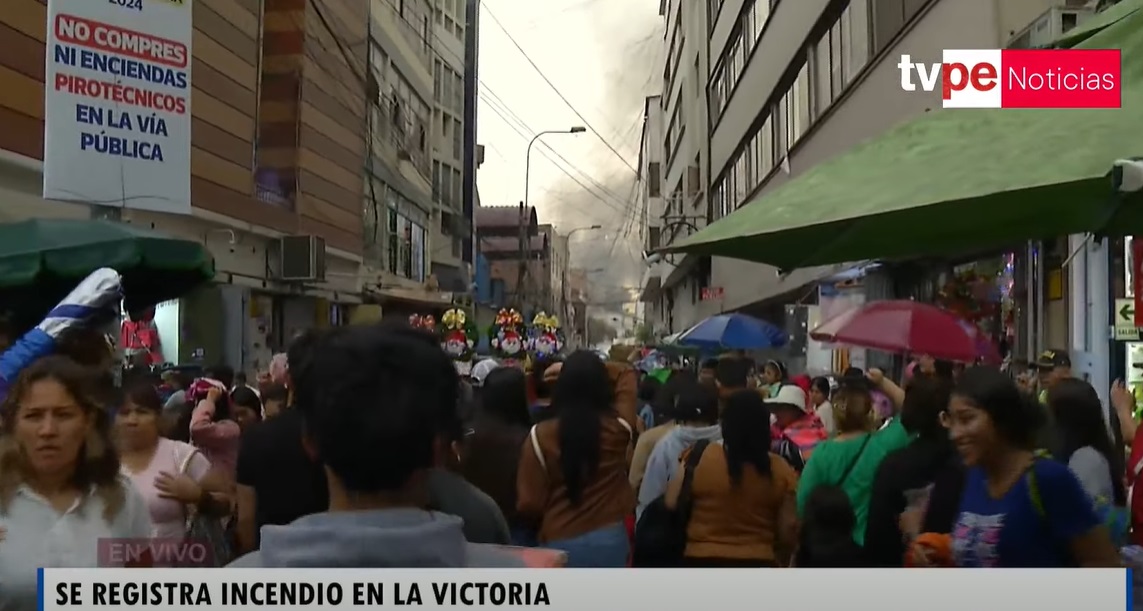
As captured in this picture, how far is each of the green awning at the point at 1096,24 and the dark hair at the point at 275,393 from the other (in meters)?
1.72

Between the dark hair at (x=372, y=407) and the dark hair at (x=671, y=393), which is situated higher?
A: the dark hair at (x=372, y=407)

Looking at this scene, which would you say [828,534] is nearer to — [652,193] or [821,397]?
[652,193]

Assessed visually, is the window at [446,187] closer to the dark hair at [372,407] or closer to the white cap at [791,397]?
the dark hair at [372,407]

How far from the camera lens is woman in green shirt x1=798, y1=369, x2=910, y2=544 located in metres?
3.10

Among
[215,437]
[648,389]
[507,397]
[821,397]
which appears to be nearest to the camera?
[215,437]

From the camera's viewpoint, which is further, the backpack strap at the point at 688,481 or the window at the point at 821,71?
the window at the point at 821,71

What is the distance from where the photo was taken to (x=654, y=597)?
185 cm

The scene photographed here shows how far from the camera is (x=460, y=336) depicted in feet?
7.21

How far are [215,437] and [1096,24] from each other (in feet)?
7.09

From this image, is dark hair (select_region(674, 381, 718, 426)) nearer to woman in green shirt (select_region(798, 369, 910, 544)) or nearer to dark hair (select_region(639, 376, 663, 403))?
woman in green shirt (select_region(798, 369, 910, 544))

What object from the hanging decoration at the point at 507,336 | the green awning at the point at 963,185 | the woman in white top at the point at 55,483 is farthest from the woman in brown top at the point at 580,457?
the woman in white top at the point at 55,483

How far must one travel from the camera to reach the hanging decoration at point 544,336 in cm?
268

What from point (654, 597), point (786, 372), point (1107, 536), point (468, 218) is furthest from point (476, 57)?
point (786, 372)

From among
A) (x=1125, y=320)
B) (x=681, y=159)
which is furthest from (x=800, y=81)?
(x=1125, y=320)
